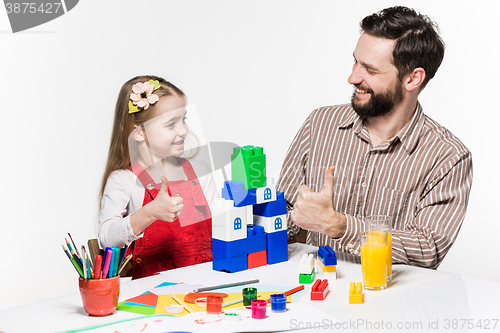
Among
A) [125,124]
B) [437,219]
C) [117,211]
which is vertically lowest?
[437,219]

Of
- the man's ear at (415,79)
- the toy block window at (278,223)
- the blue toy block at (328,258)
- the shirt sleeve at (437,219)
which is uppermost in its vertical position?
the man's ear at (415,79)

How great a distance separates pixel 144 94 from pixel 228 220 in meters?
0.52

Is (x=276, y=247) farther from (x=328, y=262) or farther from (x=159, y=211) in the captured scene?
(x=159, y=211)

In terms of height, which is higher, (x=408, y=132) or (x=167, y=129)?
(x=167, y=129)

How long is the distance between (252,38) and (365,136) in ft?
4.61

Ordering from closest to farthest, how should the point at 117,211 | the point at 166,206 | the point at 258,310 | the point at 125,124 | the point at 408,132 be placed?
the point at 258,310, the point at 166,206, the point at 117,211, the point at 125,124, the point at 408,132

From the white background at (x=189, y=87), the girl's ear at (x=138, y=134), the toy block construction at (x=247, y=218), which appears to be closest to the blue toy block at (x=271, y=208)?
the toy block construction at (x=247, y=218)

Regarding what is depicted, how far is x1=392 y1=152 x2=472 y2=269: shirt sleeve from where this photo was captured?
1.64 metres

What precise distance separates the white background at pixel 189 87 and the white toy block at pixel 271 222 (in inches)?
48.5

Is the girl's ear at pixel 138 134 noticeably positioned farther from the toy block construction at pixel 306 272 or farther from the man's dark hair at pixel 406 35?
the man's dark hair at pixel 406 35

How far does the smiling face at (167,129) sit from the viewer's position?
5.44 feet

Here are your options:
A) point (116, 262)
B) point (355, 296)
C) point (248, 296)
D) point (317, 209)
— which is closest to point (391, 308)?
point (355, 296)

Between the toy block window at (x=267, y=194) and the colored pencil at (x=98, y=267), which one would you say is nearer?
the colored pencil at (x=98, y=267)

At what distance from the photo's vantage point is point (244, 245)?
4.95 ft
